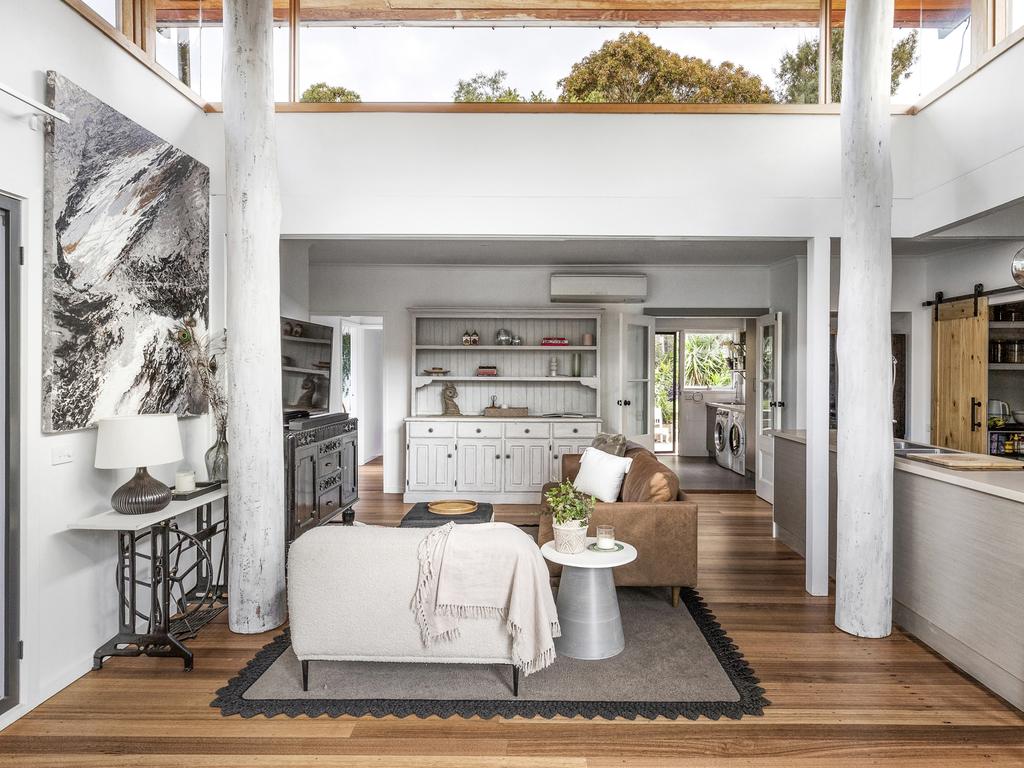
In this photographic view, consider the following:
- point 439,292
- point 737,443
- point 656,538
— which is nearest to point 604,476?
point 656,538

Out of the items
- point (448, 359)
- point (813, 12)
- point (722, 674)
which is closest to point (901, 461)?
point (722, 674)

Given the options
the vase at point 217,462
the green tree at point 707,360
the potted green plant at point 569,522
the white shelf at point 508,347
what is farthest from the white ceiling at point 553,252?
the green tree at point 707,360

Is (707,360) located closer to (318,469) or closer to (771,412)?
(771,412)

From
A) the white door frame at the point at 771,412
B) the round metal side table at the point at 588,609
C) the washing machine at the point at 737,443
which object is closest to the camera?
the round metal side table at the point at 588,609

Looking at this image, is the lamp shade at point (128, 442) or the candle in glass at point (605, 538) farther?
the candle in glass at point (605, 538)

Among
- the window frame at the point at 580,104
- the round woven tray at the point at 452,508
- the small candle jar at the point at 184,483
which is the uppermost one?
the window frame at the point at 580,104

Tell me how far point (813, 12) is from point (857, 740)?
4.33 m

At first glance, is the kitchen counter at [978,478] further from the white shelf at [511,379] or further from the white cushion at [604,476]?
the white shelf at [511,379]

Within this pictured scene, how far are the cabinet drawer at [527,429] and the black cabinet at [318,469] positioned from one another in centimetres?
162

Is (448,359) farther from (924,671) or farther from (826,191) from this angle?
(924,671)

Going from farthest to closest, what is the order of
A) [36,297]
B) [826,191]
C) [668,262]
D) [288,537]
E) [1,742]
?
[668,262]
[288,537]
[826,191]
[36,297]
[1,742]

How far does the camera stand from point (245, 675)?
117 inches

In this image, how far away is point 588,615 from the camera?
3156 mm

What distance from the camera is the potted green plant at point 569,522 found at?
3.09 meters
